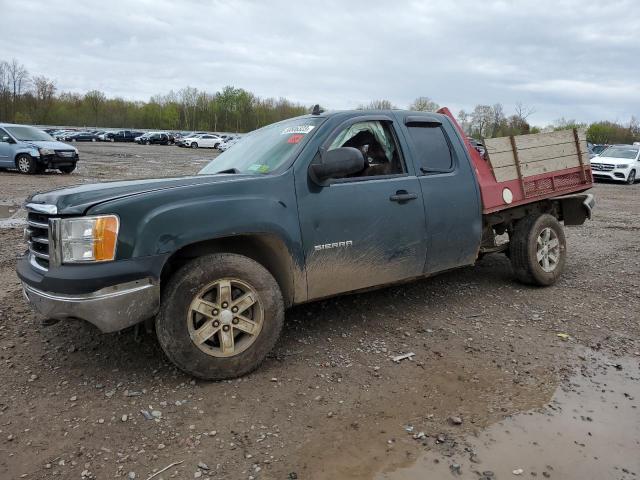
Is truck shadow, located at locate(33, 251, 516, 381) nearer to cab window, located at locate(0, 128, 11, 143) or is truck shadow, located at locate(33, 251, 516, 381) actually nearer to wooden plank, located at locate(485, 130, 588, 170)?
wooden plank, located at locate(485, 130, 588, 170)

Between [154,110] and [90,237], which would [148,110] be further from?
[90,237]

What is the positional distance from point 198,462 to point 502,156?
4.06 meters

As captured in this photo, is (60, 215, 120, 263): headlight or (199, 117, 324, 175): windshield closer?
(60, 215, 120, 263): headlight

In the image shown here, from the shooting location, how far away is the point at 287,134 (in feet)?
14.0

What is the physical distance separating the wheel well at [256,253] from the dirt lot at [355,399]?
617 millimetres

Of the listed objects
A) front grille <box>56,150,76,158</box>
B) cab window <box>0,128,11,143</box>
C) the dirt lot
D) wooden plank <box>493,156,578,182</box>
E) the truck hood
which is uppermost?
cab window <box>0,128,11,143</box>

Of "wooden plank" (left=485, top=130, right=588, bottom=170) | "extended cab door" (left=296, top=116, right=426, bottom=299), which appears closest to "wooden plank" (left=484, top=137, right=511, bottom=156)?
"wooden plank" (left=485, top=130, right=588, bottom=170)

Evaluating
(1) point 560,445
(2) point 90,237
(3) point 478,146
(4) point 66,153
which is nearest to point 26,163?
(4) point 66,153

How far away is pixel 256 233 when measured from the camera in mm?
3533

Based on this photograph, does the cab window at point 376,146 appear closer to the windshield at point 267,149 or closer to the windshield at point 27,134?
the windshield at point 267,149

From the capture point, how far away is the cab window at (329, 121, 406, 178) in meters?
4.32

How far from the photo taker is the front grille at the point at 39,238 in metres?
3.31

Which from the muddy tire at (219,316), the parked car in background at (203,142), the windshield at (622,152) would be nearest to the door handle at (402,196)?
the muddy tire at (219,316)

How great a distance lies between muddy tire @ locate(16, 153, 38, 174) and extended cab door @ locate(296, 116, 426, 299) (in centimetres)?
1631
